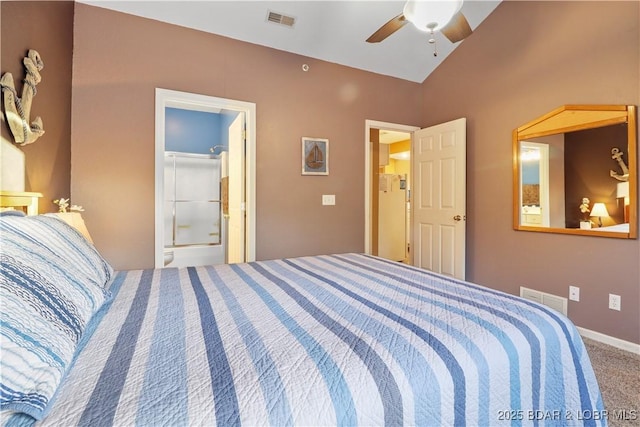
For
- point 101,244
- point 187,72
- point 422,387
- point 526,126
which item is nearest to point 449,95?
point 526,126

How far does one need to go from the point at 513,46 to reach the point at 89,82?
388cm

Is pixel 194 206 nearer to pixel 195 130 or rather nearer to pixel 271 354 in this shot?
pixel 195 130

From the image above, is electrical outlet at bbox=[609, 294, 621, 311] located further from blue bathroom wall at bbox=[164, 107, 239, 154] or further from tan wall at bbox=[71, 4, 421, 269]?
blue bathroom wall at bbox=[164, 107, 239, 154]

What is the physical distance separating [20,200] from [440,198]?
3.62 meters

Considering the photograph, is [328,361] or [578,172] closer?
[328,361]

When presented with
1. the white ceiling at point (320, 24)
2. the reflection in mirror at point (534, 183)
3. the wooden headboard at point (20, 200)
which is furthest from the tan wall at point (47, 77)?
the reflection in mirror at point (534, 183)

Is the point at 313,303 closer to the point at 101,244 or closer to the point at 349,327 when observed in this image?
the point at 349,327

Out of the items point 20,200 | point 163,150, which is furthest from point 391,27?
point 20,200

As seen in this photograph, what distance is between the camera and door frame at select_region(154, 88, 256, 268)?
2689mm

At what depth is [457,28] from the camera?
2121 mm

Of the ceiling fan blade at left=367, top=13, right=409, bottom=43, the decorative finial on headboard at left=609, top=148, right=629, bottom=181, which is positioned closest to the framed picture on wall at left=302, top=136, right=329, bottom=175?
the ceiling fan blade at left=367, top=13, right=409, bottom=43

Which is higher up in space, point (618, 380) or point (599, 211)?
point (599, 211)

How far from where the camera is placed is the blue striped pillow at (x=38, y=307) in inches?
21.3

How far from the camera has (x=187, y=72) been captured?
9.17 feet
